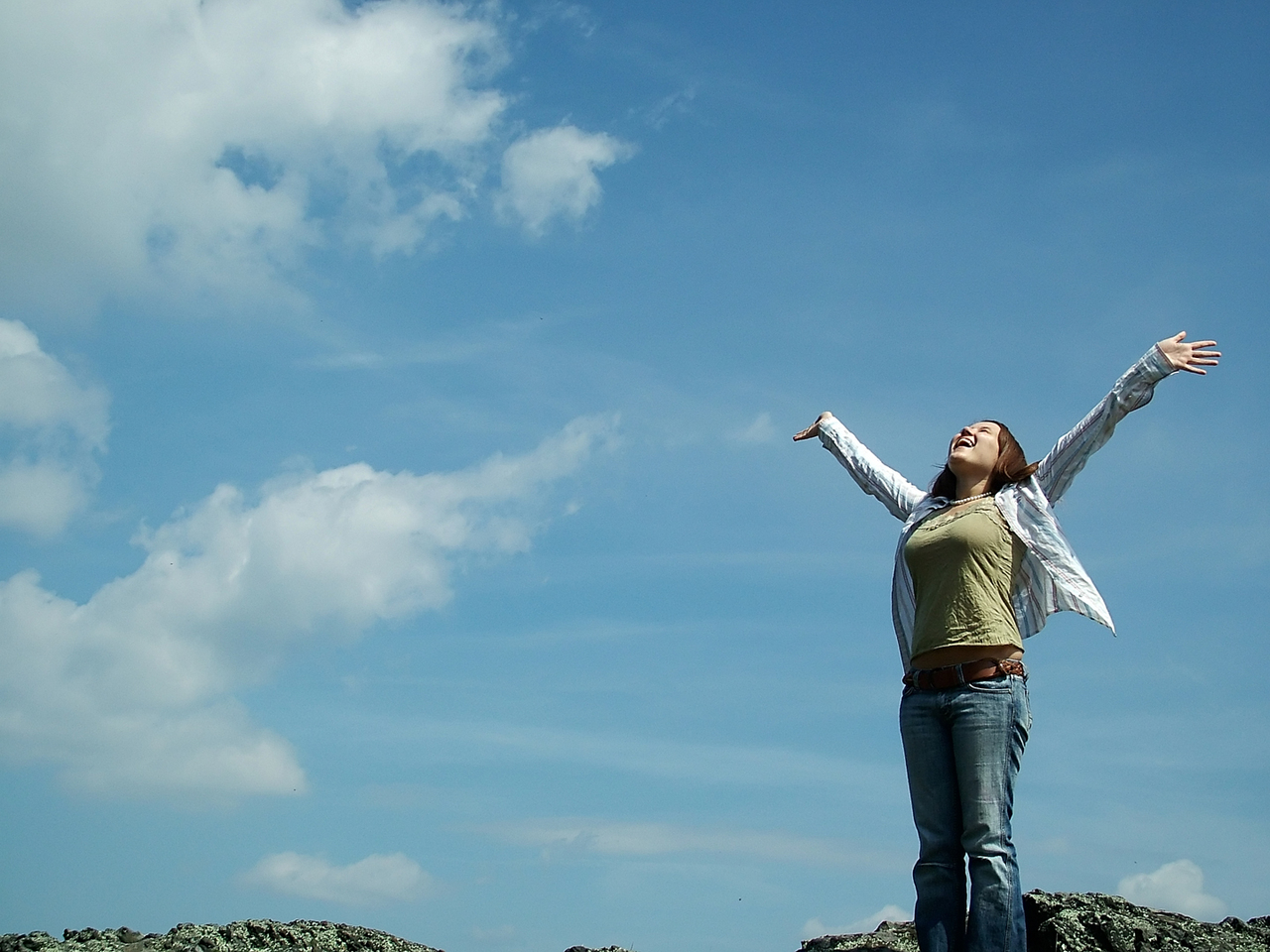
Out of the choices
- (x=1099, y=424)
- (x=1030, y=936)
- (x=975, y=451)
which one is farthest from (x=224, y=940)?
(x=1099, y=424)

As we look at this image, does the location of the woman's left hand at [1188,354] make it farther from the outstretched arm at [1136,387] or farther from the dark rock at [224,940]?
the dark rock at [224,940]

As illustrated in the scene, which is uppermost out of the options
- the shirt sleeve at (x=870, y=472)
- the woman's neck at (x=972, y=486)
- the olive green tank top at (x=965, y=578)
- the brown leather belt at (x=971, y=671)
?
the shirt sleeve at (x=870, y=472)

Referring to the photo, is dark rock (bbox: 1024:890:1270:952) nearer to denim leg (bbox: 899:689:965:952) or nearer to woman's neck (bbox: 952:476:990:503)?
denim leg (bbox: 899:689:965:952)

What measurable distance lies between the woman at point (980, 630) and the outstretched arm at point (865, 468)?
1.31 ft

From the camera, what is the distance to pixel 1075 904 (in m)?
5.91

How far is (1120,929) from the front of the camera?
569 centimetres

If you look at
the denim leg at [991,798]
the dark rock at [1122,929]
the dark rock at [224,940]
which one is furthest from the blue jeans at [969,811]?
the dark rock at [224,940]

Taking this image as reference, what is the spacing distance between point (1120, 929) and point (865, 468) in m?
2.91

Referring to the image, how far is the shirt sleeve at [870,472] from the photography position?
680 centimetres

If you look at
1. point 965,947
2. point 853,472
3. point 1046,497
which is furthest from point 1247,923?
point 853,472

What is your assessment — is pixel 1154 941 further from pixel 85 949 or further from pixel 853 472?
pixel 85 949

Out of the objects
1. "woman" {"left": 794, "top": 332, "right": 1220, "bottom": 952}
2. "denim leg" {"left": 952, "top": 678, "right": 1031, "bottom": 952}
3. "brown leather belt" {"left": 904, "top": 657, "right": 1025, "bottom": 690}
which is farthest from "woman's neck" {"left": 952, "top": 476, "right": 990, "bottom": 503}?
"denim leg" {"left": 952, "top": 678, "right": 1031, "bottom": 952}

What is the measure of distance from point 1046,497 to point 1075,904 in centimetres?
213

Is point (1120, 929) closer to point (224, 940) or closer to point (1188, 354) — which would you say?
point (1188, 354)
